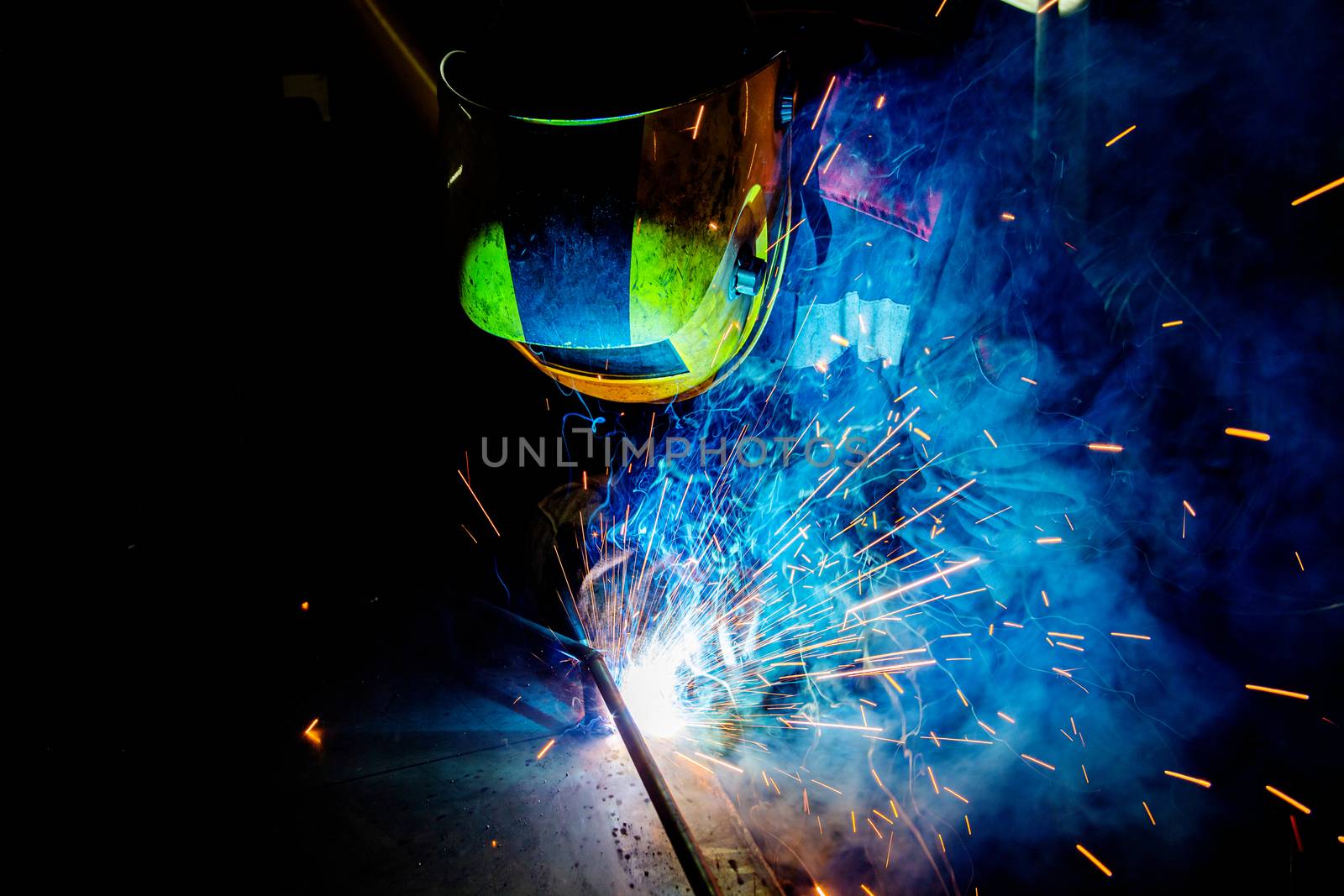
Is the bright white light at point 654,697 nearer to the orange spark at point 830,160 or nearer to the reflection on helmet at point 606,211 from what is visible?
the reflection on helmet at point 606,211

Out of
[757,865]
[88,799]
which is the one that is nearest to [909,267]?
[757,865]

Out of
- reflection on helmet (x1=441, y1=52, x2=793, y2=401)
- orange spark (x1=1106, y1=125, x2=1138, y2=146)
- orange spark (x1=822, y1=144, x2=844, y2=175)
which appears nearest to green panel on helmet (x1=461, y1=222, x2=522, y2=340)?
reflection on helmet (x1=441, y1=52, x2=793, y2=401)

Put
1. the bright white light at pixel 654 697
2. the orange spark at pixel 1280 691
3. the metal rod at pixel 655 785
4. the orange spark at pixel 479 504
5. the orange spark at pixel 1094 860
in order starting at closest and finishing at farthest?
the metal rod at pixel 655 785
the orange spark at pixel 1280 691
the orange spark at pixel 1094 860
the bright white light at pixel 654 697
the orange spark at pixel 479 504

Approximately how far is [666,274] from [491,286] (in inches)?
19.8

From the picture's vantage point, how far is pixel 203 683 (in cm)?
267

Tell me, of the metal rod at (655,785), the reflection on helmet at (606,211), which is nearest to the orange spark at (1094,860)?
the metal rod at (655,785)

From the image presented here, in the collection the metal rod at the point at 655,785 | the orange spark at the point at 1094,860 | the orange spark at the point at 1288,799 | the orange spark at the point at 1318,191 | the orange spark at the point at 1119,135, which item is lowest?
the orange spark at the point at 1094,860

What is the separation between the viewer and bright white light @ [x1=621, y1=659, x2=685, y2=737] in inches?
113

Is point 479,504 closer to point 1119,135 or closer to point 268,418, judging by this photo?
point 268,418

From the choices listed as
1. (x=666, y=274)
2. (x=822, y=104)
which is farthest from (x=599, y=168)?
(x=822, y=104)

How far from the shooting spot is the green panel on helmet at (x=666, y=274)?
130 centimetres

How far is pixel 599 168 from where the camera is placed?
1.24 meters

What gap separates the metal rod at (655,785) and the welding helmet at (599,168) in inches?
56.0

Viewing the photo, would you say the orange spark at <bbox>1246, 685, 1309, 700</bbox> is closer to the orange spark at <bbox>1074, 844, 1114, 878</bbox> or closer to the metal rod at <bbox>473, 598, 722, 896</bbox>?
the orange spark at <bbox>1074, 844, 1114, 878</bbox>
